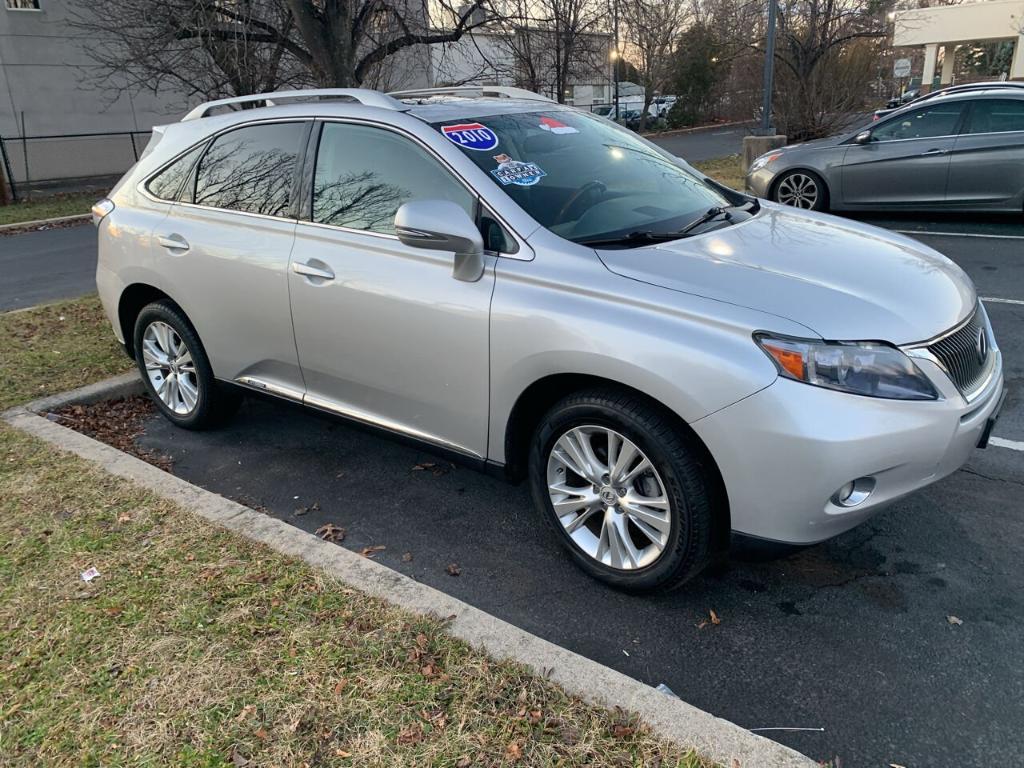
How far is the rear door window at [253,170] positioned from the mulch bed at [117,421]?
1.48 meters

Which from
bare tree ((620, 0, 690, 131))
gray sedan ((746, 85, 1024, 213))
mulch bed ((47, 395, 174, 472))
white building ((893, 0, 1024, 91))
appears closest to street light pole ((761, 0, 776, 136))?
gray sedan ((746, 85, 1024, 213))

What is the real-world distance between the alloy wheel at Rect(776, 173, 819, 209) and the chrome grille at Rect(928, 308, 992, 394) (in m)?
7.77

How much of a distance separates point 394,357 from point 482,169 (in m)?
0.89

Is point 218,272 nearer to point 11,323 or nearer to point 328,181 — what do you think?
point 328,181

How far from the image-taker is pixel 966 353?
303 cm

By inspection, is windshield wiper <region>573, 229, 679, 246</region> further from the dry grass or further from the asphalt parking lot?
the dry grass

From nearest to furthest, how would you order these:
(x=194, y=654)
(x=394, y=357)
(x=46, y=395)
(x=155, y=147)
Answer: (x=194, y=654), (x=394, y=357), (x=155, y=147), (x=46, y=395)

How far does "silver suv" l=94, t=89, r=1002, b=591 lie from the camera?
268cm

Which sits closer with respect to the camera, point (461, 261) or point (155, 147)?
point (461, 261)

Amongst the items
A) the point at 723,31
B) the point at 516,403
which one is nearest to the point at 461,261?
the point at 516,403

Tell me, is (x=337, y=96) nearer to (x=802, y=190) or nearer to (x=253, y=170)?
(x=253, y=170)

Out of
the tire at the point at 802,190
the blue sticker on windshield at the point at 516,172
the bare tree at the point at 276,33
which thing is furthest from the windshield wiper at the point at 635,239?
the tire at the point at 802,190

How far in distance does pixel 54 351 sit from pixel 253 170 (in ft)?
9.83

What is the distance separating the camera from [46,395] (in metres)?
5.23
